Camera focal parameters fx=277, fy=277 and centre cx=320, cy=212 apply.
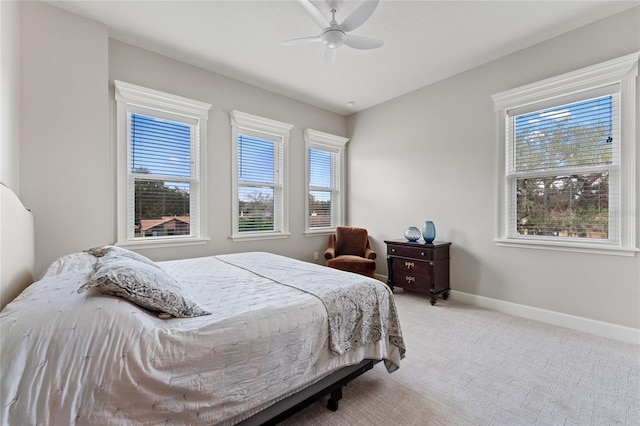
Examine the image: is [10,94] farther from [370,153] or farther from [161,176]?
[370,153]

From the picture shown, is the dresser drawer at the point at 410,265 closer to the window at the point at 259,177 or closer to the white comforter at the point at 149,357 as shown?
the window at the point at 259,177

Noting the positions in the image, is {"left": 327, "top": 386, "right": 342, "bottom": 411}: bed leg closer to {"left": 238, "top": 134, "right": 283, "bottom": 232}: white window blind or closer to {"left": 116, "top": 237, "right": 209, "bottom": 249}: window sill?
{"left": 116, "top": 237, "right": 209, "bottom": 249}: window sill

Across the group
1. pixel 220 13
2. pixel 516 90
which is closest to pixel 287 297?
pixel 220 13

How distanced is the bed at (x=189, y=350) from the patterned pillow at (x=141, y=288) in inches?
1.0

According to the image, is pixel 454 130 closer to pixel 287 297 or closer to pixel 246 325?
pixel 287 297

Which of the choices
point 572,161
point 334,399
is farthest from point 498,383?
point 572,161

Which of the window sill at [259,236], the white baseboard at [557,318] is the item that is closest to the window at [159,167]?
the window sill at [259,236]

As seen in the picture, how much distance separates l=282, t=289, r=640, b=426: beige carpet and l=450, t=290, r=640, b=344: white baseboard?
4.3 inches

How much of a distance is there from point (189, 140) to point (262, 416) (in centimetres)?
325

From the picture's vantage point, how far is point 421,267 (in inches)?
145

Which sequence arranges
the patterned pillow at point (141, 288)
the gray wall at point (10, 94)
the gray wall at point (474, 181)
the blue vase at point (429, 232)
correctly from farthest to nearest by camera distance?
1. the blue vase at point (429, 232)
2. the gray wall at point (474, 181)
3. the gray wall at point (10, 94)
4. the patterned pillow at point (141, 288)

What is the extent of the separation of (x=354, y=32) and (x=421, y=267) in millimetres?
2905

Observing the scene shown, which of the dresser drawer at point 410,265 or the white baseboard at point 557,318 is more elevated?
the dresser drawer at point 410,265

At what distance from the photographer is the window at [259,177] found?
12.8 feet
